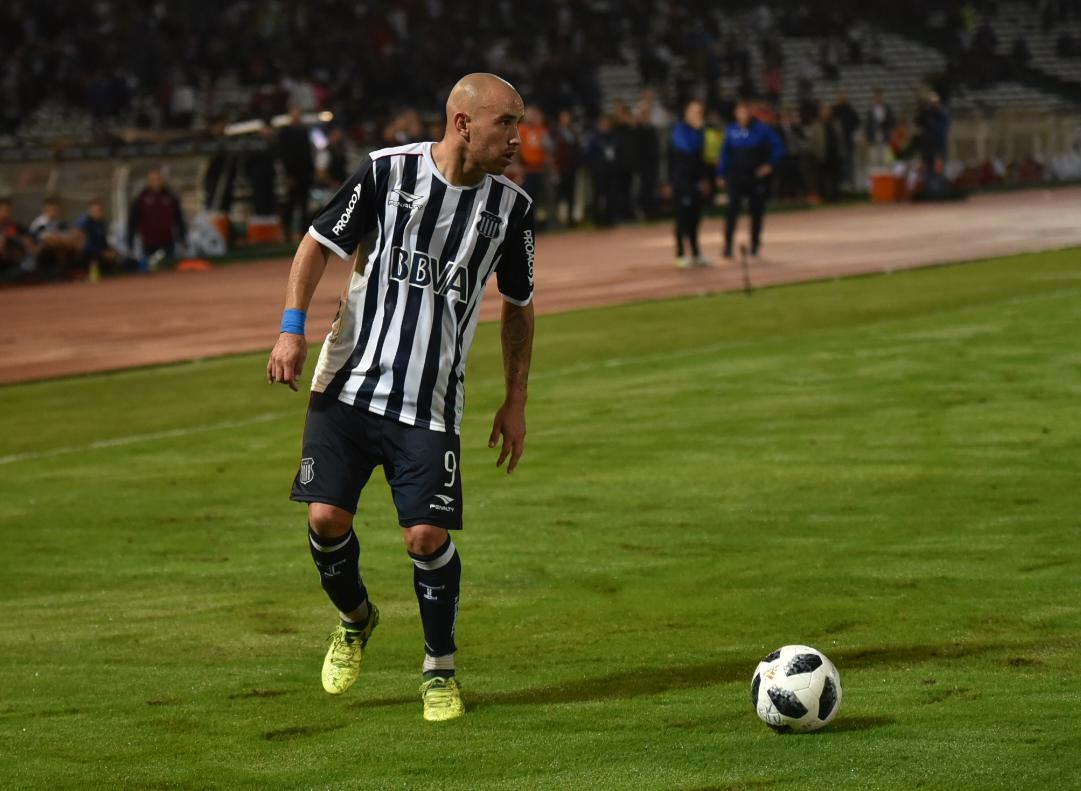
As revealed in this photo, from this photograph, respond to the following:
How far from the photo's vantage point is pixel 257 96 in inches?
1496

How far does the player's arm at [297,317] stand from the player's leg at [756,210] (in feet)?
65.7

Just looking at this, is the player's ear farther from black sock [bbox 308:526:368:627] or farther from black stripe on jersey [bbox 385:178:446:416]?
black sock [bbox 308:526:368:627]

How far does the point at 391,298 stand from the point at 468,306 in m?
0.27

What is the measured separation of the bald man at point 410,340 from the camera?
6.18 m

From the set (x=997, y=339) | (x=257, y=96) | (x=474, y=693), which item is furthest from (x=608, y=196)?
(x=474, y=693)

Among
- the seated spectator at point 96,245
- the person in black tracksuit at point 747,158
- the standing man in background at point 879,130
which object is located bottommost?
the standing man in background at point 879,130

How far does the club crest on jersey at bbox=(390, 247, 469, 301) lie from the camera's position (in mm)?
6223

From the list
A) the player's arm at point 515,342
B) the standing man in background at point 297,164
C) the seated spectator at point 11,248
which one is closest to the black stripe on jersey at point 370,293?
the player's arm at point 515,342

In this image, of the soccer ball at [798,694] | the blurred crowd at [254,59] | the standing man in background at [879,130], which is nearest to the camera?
the soccer ball at [798,694]

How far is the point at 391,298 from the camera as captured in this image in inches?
245

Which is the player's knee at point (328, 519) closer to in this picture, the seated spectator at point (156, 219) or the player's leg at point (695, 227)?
the player's leg at point (695, 227)

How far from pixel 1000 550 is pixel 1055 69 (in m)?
51.7

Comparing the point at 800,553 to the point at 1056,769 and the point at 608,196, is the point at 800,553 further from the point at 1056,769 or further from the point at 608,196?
the point at 608,196

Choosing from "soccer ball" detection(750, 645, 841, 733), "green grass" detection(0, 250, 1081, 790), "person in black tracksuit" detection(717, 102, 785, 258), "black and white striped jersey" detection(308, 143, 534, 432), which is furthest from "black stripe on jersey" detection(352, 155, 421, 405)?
"person in black tracksuit" detection(717, 102, 785, 258)
